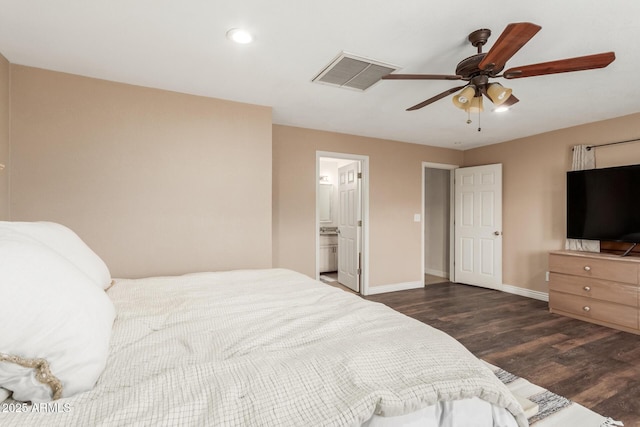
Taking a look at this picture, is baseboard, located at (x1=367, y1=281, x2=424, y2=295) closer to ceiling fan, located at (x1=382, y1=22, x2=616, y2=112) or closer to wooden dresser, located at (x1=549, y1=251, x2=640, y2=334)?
wooden dresser, located at (x1=549, y1=251, x2=640, y2=334)

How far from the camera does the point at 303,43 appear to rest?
2.08 metres

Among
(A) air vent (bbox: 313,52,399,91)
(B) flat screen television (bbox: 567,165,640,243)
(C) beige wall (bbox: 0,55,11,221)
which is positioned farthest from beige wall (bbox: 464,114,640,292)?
(C) beige wall (bbox: 0,55,11,221)

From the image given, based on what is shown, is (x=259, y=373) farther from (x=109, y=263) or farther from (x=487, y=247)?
(x=487, y=247)

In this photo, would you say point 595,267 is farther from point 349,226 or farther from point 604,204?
point 349,226

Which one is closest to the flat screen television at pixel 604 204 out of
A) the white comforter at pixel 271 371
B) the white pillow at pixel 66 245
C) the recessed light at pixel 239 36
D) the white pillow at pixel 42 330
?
the white comforter at pixel 271 371

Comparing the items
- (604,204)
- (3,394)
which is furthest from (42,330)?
(604,204)

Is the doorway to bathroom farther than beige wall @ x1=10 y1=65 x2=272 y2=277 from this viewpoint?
Yes

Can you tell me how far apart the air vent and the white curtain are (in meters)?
3.12

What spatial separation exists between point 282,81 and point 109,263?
89.0 inches

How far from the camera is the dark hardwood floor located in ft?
6.61

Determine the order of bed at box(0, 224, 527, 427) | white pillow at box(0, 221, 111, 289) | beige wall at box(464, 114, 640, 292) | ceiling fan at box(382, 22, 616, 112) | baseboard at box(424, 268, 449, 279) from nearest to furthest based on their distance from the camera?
bed at box(0, 224, 527, 427), white pillow at box(0, 221, 111, 289), ceiling fan at box(382, 22, 616, 112), beige wall at box(464, 114, 640, 292), baseboard at box(424, 268, 449, 279)

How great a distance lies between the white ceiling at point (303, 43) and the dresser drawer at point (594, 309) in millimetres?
2186

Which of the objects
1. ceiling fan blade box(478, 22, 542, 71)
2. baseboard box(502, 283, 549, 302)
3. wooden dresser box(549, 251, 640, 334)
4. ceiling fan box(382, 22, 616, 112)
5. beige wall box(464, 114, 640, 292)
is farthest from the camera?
baseboard box(502, 283, 549, 302)

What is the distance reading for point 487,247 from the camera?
16.0ft
